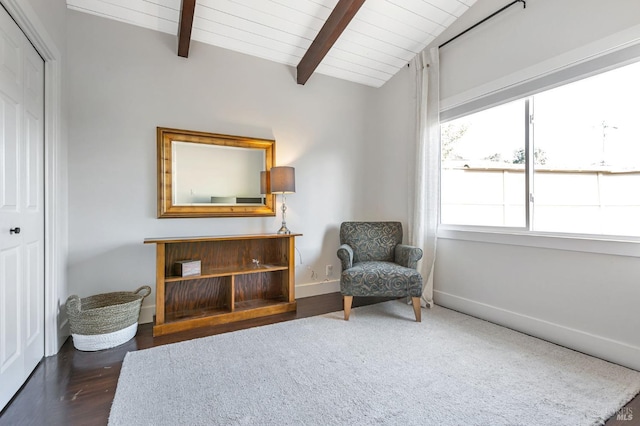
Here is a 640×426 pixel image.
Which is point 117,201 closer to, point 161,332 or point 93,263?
point 93,263

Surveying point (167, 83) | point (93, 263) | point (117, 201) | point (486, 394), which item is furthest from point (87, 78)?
point (486, 394)

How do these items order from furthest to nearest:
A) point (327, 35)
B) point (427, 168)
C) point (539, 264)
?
point (427, 168)
point (327, 35)
point (539, 264)

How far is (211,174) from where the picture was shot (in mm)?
2961

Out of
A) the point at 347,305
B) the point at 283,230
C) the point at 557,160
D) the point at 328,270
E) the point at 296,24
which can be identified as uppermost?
the point at 296,24

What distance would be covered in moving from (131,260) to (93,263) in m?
0.27

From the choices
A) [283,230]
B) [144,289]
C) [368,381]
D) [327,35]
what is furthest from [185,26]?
[368,381]

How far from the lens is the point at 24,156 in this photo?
69.6 inches

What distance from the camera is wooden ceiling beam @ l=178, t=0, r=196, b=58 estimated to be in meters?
2.37

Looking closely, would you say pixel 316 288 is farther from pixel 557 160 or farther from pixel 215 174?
pixel 557 160

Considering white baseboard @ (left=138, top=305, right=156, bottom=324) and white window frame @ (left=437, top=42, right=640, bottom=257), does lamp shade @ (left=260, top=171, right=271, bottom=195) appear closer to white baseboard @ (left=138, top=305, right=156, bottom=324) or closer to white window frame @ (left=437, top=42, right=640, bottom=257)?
white baseboard @ (left=138, top=305, right=156, bottom=324)

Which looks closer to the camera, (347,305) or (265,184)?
Result: (347,305)

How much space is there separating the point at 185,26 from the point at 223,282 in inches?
92.1

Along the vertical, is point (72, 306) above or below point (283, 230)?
below

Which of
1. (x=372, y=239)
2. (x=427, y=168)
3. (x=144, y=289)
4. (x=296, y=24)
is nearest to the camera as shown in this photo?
(x=144, y=289)
